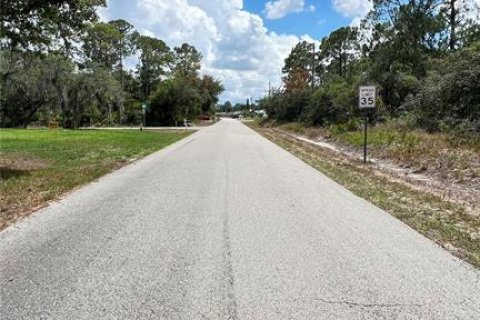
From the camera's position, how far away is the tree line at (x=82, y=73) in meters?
12.0

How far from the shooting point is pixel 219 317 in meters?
3.45

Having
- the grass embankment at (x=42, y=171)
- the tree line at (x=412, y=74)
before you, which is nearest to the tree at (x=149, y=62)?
the tree line at (x=412, y=74)

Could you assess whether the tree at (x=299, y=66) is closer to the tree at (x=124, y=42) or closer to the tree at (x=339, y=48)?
the tree at (x=339, y=48)

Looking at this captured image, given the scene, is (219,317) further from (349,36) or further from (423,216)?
(349,36)

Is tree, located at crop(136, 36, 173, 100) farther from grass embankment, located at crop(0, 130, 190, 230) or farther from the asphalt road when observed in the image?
the asphalt road

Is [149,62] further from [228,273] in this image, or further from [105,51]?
[228,273]

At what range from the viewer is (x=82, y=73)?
44.3 meters

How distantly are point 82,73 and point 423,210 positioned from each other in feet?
138

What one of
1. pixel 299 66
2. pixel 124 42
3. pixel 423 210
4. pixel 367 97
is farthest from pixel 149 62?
pixel 423 210

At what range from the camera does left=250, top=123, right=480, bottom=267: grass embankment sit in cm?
570

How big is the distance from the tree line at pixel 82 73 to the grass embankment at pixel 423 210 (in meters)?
8.40

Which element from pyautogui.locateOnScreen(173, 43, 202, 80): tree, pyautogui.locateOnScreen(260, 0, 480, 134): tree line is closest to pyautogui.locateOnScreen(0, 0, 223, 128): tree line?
pyautogui.locateOnScreen(173, 43, 202, 80): tree

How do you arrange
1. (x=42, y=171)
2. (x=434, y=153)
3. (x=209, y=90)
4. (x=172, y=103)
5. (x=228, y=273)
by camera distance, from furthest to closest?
1. (x=209, y=90)
2. (x=172, y=103)
3. (x=434, y=153)
4. (x=42, y=171)
5. (x=228, y=273)

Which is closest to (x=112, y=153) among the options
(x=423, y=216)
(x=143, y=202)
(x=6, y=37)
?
(x=6, y=37)
